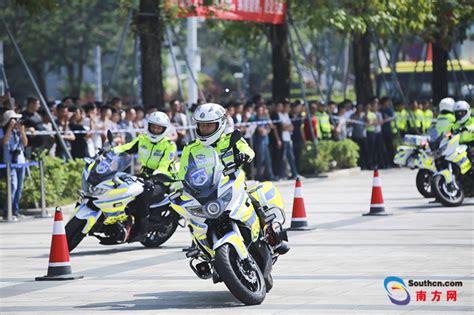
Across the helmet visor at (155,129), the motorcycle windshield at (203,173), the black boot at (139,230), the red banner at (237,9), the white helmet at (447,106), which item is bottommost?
the black boot at (139,230)

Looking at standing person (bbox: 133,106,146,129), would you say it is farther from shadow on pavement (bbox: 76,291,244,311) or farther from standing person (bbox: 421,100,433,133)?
standing person (bbox: 421,100,433,133)

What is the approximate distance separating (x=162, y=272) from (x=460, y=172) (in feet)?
30.0

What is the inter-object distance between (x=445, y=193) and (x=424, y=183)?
5.56 ft

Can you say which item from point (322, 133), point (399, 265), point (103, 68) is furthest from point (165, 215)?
point (103, 68)

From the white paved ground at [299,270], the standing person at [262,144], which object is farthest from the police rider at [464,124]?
the standing person at [262,144]

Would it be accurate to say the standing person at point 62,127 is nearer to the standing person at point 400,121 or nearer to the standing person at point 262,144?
the standing person at point 262,144

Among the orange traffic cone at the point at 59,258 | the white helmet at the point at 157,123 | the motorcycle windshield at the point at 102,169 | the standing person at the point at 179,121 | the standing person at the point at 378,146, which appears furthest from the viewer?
the standing person at the point at 378,146

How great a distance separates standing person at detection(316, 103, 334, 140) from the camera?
31.5m

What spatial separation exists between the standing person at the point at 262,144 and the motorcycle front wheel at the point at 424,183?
17.8ft

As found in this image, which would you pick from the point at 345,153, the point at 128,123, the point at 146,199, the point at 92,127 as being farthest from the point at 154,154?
the point at 345,153

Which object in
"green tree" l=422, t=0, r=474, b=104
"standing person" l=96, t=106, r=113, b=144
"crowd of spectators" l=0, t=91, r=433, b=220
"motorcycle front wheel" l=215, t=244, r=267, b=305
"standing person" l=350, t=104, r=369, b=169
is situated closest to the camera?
"motorcycle front wheel" l=215, t=244, r=267, b=305

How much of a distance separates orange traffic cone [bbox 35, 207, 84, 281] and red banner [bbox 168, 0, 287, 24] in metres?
13.2

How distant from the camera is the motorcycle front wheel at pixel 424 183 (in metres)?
22.6

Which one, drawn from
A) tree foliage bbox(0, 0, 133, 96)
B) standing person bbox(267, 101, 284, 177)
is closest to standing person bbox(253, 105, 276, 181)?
standing person bbox(267, 101, 284, 177)
